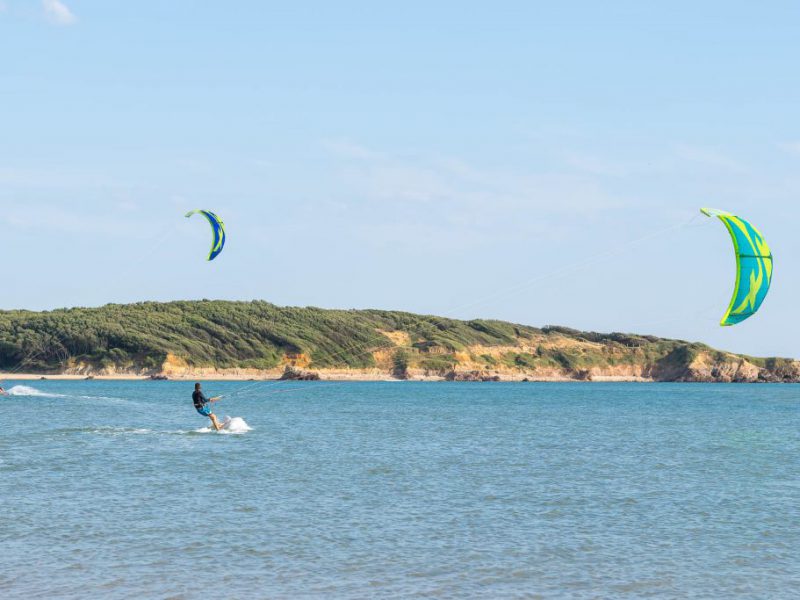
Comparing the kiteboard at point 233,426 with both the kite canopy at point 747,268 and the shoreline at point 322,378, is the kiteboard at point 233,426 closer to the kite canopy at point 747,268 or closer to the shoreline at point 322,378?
the kite canopy at point 747,268

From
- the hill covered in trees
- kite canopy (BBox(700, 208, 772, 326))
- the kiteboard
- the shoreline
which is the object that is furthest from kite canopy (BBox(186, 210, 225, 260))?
the hill covered in trees

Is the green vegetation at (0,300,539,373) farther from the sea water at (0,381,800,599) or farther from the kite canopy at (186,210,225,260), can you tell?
the sea water at (0,381,800,599)

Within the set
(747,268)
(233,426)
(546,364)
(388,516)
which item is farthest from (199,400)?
(546,364)

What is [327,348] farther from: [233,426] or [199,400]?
[199,400]

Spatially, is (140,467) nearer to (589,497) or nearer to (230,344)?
(589,497)

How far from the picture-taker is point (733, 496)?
899 inches

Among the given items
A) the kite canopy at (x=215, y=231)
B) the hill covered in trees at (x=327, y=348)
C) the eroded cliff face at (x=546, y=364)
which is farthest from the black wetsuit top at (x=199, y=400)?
the eroded cliff face at (x=546, y=364)

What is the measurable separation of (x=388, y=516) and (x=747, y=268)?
9.94 metres

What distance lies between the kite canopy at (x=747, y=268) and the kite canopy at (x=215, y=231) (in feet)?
91.5

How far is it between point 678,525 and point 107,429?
24.6m

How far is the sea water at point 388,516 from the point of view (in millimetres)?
13922

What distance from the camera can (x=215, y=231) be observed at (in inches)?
1874

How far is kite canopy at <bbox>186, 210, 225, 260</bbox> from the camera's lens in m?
46.9

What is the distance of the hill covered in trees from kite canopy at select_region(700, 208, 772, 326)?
101 metres
